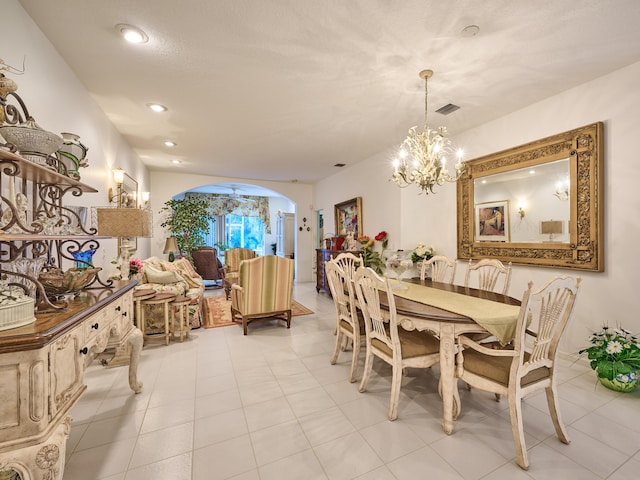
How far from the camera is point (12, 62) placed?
1.66 metres

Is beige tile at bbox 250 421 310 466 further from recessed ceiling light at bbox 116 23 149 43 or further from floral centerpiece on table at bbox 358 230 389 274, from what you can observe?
floral centerpiece on table at bbox 358 230 389 274

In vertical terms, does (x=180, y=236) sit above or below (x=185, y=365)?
above

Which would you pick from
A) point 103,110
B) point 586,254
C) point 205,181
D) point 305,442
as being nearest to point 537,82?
point 586,254

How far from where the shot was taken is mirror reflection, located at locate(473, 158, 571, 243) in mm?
2814

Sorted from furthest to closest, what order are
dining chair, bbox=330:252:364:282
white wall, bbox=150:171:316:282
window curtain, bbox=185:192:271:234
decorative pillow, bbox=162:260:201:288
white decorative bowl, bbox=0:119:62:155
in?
window curtain, bbox=185:192:271:234 → white wall, bbox=150:171:316:282 → decorative pillow, bbox=162:260:201:288 → dining chair, bbox=330:252:364:282 → white decorative bowl, bbox=0:119:62:155

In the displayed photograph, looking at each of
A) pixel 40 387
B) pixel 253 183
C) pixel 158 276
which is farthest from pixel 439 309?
pixel 253 183

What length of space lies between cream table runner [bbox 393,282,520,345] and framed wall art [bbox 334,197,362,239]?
3125 mm

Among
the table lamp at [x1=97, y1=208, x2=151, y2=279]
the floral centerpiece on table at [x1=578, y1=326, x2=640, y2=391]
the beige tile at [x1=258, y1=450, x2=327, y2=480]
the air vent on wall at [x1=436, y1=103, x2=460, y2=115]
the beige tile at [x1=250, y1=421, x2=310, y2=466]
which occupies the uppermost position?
the air vent on wall at [x1=436, y1=103, x2=460, y2=115]

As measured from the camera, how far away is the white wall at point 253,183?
19.9 feet

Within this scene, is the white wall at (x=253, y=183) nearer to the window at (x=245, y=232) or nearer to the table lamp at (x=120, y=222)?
the window at (x=245, y=232)

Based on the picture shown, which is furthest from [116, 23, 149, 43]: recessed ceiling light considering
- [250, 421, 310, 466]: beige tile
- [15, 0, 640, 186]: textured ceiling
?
[250, 421, 310, 466]: beige tile

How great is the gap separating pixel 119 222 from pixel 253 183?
4.85 metres

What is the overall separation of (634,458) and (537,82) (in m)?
2.95

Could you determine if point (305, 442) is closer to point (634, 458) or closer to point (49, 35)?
point (634, 458)
